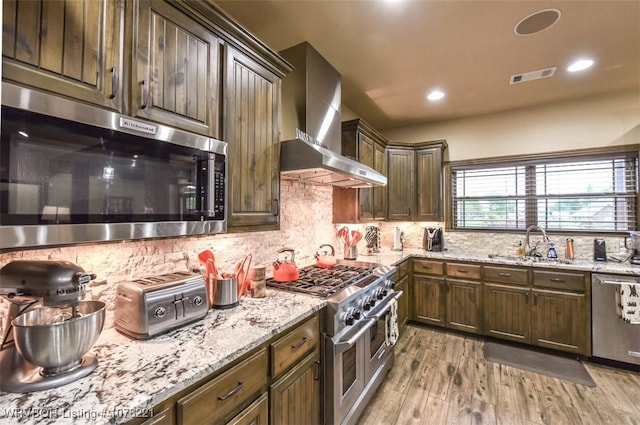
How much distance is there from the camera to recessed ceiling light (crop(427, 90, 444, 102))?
10.4 ft

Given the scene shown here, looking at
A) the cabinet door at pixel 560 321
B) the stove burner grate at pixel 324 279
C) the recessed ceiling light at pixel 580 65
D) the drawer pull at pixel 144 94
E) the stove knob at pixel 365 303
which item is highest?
the recessed ceiling light at pixel 580 65

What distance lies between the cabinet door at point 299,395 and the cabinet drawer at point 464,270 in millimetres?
2461

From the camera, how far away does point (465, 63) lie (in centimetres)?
258

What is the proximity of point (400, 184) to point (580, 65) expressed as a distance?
83.8 inches

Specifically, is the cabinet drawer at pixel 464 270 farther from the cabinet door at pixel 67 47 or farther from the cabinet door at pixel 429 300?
the cabinet door at pixel 67 47

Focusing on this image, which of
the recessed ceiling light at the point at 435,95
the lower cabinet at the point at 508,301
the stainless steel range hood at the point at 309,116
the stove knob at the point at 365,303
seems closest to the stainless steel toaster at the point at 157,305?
the stainless steel range hood at the point at 309,116

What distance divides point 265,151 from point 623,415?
3241 millimetres

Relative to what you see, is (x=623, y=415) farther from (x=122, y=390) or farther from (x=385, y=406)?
(x=122, y=390)

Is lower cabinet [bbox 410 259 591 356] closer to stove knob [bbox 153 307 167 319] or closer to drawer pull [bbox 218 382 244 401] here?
drawer pull [bbox 218 382 244 401]

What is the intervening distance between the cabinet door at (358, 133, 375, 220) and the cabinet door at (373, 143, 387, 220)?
0.09 m

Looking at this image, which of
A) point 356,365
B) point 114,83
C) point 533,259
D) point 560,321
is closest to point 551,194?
point 533,259

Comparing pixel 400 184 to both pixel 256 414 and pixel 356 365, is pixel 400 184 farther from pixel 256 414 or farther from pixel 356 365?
pixel 256 414

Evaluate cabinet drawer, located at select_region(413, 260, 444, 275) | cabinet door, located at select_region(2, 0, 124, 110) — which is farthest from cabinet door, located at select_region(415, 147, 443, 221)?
cabinet door, located at select_region(2, 0, 124, 110)

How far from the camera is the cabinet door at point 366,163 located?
3.21m
